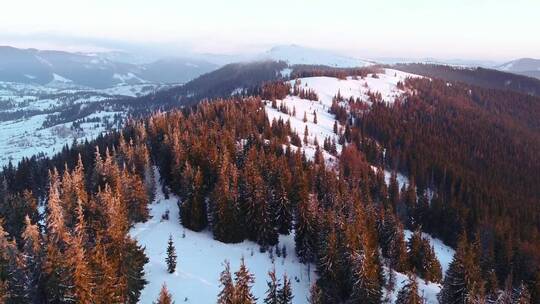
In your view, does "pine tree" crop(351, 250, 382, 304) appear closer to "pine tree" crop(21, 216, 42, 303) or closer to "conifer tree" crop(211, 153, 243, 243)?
"conifer tree" crop(211, 153, 243, 243)

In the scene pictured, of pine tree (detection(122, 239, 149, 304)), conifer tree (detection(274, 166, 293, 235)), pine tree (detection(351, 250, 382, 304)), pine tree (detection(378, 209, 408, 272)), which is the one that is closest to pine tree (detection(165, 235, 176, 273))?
pine tree (detection(122, 239, 149, 304))

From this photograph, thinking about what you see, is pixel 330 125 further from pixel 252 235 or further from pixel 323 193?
pixel 252 235

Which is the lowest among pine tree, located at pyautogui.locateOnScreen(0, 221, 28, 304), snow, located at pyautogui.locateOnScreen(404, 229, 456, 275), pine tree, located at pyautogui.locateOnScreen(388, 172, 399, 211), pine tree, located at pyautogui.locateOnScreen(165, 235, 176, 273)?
snow, located at pyautogui.locateOnScreen(404, 229, 456, 275)

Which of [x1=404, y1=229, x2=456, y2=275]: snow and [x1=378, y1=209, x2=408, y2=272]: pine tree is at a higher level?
[x1=378, y1=209, x2=408, y2=272]: pine tree

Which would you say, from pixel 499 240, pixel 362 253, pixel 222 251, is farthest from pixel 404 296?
pixel 499 240

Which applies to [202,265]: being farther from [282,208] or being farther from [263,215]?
[282,208]

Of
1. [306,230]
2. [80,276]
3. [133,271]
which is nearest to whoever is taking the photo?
[80,276]

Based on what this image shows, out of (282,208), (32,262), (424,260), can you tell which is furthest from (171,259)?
(424,260)
